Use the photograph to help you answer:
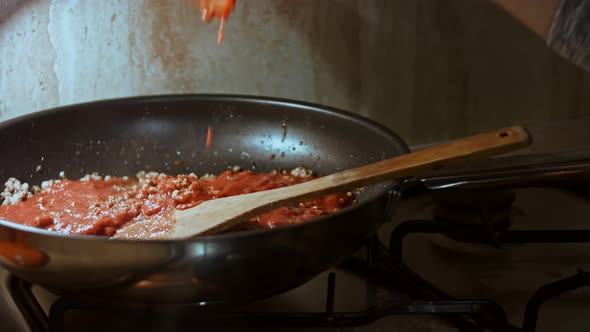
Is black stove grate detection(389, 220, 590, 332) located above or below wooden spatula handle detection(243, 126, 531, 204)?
below

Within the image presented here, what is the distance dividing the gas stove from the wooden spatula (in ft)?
0.31

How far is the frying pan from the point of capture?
539 millimetres

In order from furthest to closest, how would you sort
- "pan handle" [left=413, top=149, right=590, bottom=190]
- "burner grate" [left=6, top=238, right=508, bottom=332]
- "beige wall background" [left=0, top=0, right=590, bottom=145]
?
1. "beige wall background" [left=0, top=0, right=590, bottom=145]
2. "pan handle" [left=413, top=149, right=590, bottom=190]
3. "burner grate" [left=6, top=238, right=508, bottom=332]

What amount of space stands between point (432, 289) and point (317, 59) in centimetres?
55

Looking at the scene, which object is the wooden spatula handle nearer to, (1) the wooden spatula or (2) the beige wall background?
(1) the wooden spatula

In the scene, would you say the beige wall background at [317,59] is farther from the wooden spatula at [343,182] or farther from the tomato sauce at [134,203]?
the wooden spatula at [343,182]

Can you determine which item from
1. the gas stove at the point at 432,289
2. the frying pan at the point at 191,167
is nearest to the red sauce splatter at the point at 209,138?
the frying pan at the point at 191,167

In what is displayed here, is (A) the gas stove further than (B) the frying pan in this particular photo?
Yes

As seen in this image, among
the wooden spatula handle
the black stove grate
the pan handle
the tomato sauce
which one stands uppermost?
the wooden spatula handle

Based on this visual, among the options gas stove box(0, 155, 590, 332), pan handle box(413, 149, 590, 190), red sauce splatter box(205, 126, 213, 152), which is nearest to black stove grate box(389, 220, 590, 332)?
gas stove box(0, 155, 590, 332)

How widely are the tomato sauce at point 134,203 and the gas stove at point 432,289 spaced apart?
3.5 inches

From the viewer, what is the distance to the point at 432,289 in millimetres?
771

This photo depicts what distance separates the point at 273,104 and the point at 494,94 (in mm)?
551

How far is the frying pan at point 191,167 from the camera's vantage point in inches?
21.2
